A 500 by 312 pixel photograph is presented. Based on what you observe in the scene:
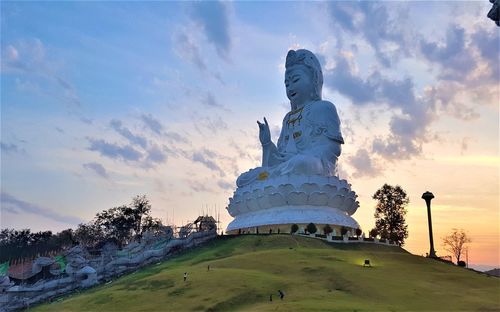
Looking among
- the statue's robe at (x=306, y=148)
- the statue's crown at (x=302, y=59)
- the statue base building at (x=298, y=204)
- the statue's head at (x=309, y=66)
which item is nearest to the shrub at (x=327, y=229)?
the statue base building at (x=298, y=204)

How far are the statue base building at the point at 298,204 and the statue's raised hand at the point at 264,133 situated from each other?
4256mm

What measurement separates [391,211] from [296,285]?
29897 millimetres

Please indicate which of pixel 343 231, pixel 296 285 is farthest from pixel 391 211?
pixel 296 285

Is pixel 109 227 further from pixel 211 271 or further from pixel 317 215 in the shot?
pixel 211 271

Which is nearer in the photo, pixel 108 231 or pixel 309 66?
pixel 309 66

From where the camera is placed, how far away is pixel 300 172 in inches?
1414

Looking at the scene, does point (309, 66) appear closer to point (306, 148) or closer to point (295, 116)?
point (295, 116)

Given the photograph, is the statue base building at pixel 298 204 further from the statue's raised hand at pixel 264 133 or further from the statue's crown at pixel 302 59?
the statue's crown at pixel 302 59

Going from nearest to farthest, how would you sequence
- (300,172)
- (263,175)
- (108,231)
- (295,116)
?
(300,172)
(263,175)
(295,116)
(108,231)

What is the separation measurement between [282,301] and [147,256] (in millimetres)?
13824

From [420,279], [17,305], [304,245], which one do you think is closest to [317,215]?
[304,245]

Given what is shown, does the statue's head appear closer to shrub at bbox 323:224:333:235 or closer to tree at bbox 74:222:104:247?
shrub at bbox 323:224:333:235

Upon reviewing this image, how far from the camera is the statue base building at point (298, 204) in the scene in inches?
1355

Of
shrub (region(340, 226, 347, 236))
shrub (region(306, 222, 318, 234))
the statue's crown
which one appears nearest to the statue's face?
the statue's crown
